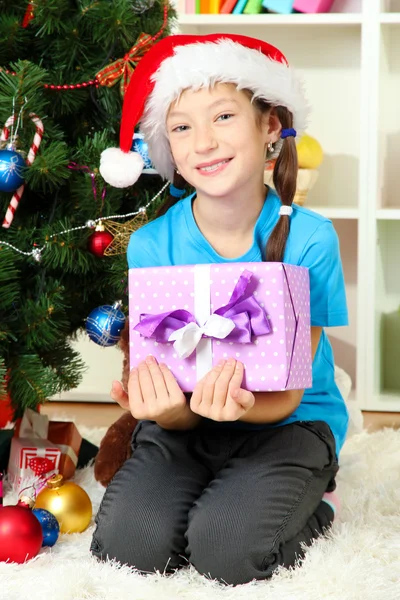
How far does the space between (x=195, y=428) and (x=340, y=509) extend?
0.96 feet

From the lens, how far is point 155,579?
1.17 metres

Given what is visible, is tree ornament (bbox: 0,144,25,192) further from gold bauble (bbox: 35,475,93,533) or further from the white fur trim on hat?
gold bauble (bbox: 35,475,93,533)

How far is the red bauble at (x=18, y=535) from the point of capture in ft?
3.98

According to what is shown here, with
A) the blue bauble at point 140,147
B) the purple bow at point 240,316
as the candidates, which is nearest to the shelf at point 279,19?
the blue bauble at point 140,147

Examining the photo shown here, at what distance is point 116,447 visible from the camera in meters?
1.58

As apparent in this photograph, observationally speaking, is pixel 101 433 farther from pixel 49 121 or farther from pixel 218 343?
pixel 218 343

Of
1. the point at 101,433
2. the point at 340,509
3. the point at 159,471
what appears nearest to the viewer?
the point at 159,471

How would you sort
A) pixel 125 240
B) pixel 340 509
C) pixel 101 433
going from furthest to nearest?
pixel 101 433
pixel 125 240
pixel 340 509

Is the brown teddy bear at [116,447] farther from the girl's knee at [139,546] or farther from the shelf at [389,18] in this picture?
the shelf at [389,18]

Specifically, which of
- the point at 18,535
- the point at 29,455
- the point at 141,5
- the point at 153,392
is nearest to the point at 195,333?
the point at 153,392

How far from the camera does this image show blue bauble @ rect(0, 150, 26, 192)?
4.67 ft

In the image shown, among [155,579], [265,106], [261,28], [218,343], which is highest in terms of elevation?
[261,28]

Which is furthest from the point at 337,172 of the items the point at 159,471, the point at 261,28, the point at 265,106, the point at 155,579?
the point at 155,579

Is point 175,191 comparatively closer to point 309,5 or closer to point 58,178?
point 58,178
